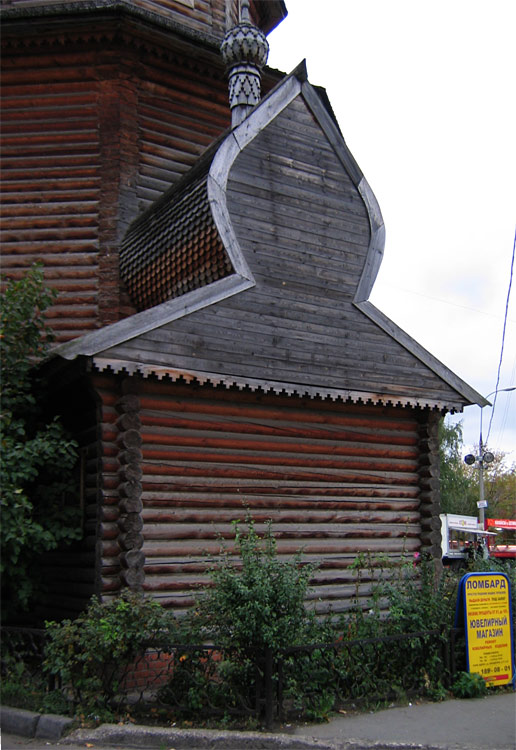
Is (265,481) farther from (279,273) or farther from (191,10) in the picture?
(191,10)

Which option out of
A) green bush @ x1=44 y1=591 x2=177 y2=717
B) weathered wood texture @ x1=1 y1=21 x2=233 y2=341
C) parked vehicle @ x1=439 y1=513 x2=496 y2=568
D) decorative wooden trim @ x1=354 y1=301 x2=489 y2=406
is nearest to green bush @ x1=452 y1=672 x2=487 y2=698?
green bush @ x1=44 y1=591 x2=177 y2=717

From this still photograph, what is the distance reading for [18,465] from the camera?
9.15 meters

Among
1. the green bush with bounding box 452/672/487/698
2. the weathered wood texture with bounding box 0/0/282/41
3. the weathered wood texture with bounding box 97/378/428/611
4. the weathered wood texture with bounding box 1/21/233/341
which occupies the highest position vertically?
the weathered wood texture with bounding box 0/0/282/41

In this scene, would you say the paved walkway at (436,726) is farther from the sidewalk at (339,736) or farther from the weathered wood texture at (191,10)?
the weathered wood texture at (191,10)

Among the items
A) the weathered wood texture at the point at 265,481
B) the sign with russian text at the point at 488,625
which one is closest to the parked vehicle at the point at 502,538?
the weathered wood texture at the point at 265,481

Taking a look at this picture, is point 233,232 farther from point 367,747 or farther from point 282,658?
point 367,747

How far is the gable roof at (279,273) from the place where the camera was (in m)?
10.0

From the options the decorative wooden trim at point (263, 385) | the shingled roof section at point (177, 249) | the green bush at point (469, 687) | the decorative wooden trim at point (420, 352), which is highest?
the shingled roof section at point (177, 249)

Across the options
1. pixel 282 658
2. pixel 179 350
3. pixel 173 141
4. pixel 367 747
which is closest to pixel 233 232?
pixel 179 350

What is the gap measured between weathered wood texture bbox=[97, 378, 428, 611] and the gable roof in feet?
1.65

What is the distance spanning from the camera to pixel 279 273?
438 inches

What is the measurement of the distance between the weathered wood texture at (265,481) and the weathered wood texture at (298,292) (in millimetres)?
513

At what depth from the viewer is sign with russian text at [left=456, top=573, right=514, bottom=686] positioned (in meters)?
8.99

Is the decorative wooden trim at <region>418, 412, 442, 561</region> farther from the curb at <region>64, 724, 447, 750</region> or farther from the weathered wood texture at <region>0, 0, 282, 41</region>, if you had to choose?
the weathered wood texture at <region>0, 0, 282, 41</region>
